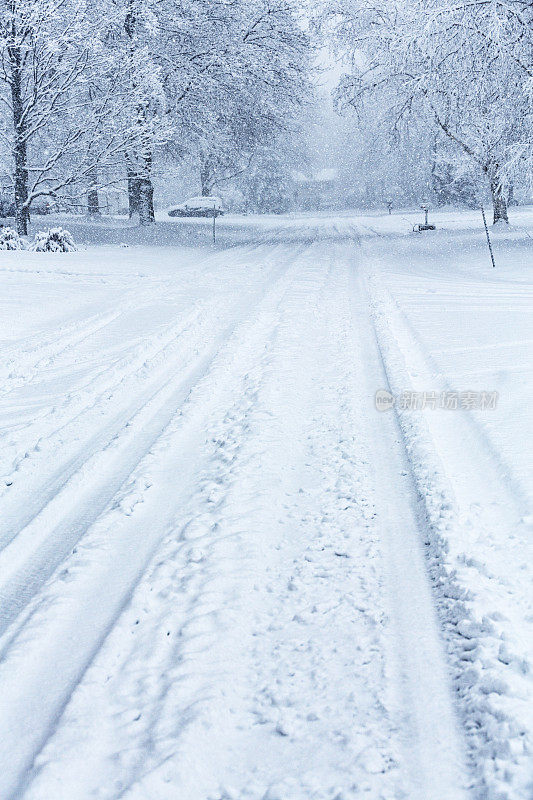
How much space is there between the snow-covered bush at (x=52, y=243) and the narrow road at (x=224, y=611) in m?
13.2

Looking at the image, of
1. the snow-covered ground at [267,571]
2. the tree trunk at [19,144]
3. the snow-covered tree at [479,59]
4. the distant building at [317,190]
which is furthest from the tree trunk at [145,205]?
the distant building at [317,190]

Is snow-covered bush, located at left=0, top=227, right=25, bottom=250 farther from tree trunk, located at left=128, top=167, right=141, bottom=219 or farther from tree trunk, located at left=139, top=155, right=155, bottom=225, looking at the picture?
tree trunk, located at left=139, top=155, right=155, bottom=225

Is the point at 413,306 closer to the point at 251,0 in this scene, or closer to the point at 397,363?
the point at 397,363

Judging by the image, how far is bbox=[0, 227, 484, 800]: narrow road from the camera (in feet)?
7.07

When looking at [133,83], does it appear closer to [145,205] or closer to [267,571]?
[145,205]

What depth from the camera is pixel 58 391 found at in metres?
5.95

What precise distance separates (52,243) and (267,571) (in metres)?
16.2

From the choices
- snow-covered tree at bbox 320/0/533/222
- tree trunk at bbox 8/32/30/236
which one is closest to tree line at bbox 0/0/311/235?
tree trunk at bbox 8/32/30/236

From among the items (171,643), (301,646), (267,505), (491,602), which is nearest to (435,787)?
(301,646)

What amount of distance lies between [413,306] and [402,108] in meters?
11.2

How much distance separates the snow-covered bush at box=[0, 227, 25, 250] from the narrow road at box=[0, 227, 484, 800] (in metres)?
13.9

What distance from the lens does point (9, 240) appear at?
58.4 ft

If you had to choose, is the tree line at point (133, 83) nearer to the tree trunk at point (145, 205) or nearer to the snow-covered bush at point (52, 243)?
the tree trunk at point (145, 205)

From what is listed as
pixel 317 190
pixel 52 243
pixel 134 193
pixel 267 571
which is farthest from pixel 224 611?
pixel 317 190
